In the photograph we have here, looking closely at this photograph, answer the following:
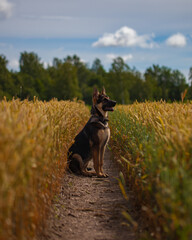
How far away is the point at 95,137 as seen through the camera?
582cm

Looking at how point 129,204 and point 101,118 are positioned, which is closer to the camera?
point 129,204

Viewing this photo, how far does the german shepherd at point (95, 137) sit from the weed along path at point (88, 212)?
1.36 ft

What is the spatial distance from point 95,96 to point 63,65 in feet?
170

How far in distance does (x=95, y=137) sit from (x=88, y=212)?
1.79 metres

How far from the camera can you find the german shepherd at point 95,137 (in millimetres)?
5848

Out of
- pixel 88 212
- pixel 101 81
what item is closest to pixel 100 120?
pixel 88 212

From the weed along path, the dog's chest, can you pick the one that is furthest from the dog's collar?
the weed along path

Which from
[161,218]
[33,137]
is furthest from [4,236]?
[161,218]

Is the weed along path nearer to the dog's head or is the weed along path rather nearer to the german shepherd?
the german shepherd

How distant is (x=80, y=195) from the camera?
5.21m

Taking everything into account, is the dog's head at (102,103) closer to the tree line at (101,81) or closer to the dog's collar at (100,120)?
the dog's collar at (100,120)

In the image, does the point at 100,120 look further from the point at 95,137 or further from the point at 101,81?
the point at 101,81

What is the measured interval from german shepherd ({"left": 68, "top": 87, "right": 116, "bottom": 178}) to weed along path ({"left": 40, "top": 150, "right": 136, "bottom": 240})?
41 cm

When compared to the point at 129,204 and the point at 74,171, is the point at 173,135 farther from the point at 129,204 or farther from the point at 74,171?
the point at 74,171
